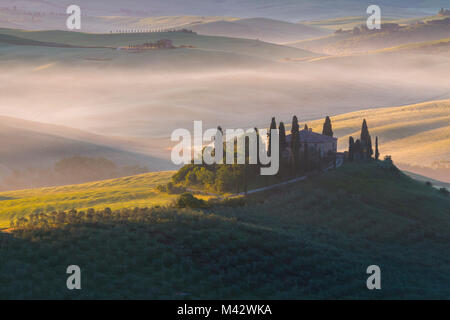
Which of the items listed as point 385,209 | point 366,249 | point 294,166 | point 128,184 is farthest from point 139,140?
point 366,249

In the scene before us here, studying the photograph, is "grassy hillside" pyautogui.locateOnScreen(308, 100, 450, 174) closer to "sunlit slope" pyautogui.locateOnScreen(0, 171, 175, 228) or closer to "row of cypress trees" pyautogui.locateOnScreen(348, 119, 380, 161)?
"row of cypress trees" pyautogui.locateOnScreen(348, 119, 380, 161)

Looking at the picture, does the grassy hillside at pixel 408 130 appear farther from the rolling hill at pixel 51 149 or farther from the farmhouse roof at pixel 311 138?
the farmhouse roof at pixel 311 138

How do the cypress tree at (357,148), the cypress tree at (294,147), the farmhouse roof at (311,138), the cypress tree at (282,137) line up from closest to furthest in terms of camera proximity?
1. the cypress tree at (294,147)
2. the cypress tree at (282,137)
3. the farmhouse roof at (311,138)
4. the cypress tree at (357,148)

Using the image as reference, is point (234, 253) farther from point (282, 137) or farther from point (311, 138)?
point (311, 138)

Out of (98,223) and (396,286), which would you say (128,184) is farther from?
(396,286)

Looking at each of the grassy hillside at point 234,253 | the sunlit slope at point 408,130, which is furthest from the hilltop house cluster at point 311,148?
the sunlit slope at point 408,130

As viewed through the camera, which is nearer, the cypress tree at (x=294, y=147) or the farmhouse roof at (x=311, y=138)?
the cypress tree at (x=294, y=147)

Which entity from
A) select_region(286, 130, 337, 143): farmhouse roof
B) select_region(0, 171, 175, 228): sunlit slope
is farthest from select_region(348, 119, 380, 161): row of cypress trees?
select_region(0, 171, 175, 228): sunlit slope
